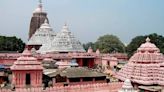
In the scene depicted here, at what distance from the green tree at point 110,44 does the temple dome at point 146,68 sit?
119 feet

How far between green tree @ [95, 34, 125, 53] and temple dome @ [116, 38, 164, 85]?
119 feet

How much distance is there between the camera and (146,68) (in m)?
24.6

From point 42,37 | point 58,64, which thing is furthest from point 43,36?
point 58,64

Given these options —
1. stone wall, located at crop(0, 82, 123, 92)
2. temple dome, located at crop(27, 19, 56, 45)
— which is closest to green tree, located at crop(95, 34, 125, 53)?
temple dome, located at crop(27, 19, 56, 45)

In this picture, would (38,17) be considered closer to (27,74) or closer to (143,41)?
(143,41)

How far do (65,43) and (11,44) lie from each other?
864 inches

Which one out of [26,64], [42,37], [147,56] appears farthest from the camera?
[42,37]

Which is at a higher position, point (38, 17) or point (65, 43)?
point (38, 17)

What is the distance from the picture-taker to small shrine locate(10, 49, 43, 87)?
25875 mm

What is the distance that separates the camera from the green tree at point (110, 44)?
63.2m

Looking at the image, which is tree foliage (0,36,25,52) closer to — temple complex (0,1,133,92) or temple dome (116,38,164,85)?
temple complex (0,1,133,92)

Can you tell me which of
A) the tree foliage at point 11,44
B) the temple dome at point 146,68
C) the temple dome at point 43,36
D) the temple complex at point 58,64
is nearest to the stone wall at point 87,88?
the temple complex at point 58,64

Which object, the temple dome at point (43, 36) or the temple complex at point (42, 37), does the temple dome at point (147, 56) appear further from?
the temple complex at point (42, 37)

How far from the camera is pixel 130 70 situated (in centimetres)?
2542
